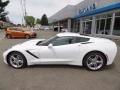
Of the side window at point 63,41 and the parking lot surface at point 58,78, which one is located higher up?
the side window at point 63,41

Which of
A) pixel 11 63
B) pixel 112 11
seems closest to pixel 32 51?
pixel 11 63

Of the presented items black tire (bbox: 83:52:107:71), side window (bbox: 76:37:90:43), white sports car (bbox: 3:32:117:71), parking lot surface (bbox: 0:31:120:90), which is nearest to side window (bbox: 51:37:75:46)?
white sports car (bbox: 3:32:117:71)

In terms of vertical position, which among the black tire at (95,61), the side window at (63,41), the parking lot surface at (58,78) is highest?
the side window at (63,41)

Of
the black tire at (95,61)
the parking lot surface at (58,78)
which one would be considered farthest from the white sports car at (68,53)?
the parking lot surface at (58,78)

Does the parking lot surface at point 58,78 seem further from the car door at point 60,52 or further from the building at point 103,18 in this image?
the building at point 103,18

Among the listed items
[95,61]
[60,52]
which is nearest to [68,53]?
[60,52]

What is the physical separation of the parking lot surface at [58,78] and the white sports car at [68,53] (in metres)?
0.27

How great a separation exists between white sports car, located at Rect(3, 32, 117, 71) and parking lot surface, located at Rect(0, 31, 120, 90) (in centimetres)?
27

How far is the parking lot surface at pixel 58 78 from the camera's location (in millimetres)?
4258

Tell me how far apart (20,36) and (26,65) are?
602 inches

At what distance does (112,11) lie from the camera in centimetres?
1755

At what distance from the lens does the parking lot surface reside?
14.0ft

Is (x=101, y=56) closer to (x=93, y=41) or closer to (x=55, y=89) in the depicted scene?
(x=93, y=41)

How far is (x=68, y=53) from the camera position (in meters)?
5.61
